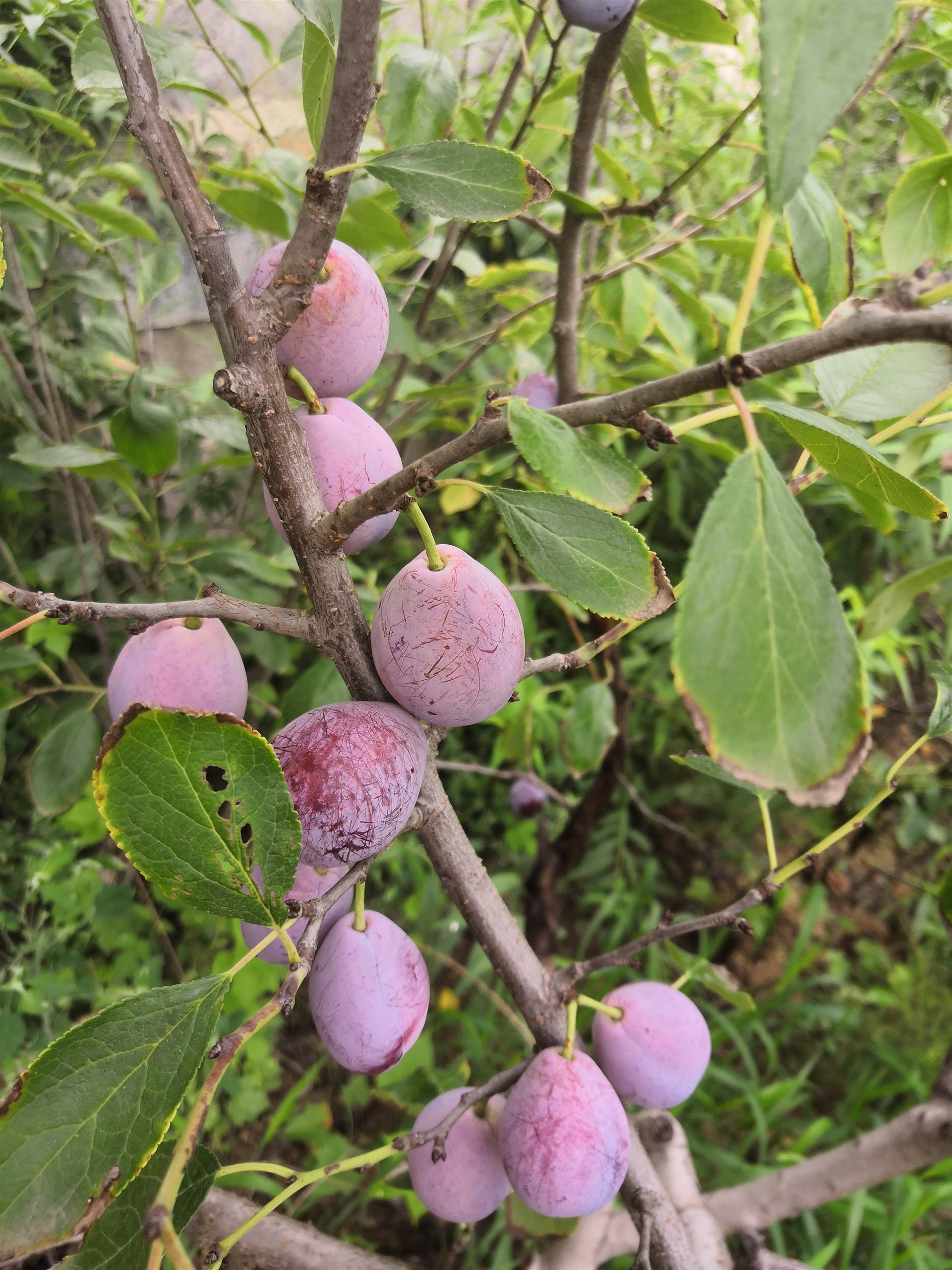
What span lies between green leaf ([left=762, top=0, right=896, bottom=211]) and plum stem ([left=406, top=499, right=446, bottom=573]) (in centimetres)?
18

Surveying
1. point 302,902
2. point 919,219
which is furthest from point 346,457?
point 919,219

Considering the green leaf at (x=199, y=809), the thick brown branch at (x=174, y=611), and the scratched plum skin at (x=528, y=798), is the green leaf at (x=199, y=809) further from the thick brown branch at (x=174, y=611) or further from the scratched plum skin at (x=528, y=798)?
the scratched plum skin at (x=528, y=798)

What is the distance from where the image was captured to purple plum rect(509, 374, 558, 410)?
0.86 meters

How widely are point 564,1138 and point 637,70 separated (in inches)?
35.9

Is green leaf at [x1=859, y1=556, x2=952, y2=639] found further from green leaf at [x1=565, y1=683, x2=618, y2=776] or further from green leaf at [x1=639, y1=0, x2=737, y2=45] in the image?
green leaf at [x1=639, y1=0, x2=737, y2=45]

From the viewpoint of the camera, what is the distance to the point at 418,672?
405 millimetres

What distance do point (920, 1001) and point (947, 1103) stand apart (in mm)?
938

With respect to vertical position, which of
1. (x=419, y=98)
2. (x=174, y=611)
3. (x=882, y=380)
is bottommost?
(x=174, y=611)

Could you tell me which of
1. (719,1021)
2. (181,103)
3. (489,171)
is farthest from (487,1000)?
(181,103)

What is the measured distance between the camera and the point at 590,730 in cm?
102

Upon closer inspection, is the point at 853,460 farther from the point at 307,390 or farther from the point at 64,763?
the point at 64,763

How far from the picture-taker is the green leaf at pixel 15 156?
78 centimetres

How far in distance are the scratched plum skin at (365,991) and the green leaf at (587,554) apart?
0.28m

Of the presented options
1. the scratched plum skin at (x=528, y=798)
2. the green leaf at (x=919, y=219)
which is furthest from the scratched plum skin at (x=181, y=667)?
the scratched plum skin at (x=528, y=798)
